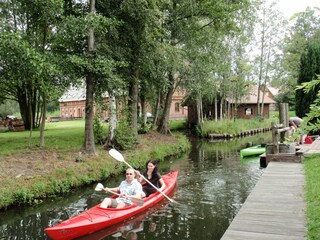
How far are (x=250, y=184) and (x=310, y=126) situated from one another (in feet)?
29.9

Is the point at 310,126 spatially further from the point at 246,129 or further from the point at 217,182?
the point at 246,129

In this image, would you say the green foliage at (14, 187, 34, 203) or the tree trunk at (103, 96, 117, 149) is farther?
the tree trunk at (103, 96, 117, 149)

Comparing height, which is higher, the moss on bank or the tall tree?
the tall tree

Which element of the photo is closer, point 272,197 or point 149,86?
point 272,197

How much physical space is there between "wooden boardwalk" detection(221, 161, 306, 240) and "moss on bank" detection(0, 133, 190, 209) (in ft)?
18.9

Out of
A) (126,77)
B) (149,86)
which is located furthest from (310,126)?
(149,86)

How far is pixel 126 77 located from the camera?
14414mm

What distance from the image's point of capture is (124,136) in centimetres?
1481

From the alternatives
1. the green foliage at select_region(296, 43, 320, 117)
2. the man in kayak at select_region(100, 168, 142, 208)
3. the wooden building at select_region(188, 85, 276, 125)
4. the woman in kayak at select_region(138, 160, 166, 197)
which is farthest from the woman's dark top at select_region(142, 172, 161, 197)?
the wooden building at select_region(188, 85, 276, 125)

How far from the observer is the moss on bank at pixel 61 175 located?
8766 millimetres

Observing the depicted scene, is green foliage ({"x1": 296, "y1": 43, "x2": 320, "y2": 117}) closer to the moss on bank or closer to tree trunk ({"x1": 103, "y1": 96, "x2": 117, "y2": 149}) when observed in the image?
the moss on bank

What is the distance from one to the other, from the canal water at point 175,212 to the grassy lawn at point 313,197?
5.88 ft

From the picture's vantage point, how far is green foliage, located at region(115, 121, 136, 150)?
14633 mm

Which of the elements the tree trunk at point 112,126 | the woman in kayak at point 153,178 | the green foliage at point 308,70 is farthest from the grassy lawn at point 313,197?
the green foliage at point 308,70
